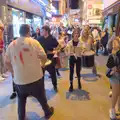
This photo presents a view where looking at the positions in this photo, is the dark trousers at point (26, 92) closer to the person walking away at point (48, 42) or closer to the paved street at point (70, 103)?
the paved street at point (70, 103)

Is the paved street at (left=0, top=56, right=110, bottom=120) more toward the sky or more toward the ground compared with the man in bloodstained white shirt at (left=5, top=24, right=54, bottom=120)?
more toward the ground

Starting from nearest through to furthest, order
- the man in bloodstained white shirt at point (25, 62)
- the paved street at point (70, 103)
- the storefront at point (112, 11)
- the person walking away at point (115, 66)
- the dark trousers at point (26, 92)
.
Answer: the man in bloodstained white shirt at point (25, 62) → the dark trousers at point (26, 92) → the person walking away at point (115, 66) → the paved street at point (70, 103) → the storefront at point (112, 11)

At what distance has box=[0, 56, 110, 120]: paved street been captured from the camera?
4.80 metres

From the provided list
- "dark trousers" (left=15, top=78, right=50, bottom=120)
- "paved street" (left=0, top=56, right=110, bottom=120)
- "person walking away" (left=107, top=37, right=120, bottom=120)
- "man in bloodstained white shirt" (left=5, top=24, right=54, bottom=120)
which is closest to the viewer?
"man in bloodstained white shirt" (left=5, top=24, right=54, bottom=120)

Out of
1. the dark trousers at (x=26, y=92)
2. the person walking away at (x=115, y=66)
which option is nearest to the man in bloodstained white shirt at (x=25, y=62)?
the dark trousers at (x=26, y=92)

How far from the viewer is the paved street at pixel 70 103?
189 inches

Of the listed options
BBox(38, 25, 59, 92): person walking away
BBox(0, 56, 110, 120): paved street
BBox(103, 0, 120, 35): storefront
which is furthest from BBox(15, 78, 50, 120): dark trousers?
BBox(103, 0, 120, 35): storefront

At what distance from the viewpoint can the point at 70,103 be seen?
5484 mm

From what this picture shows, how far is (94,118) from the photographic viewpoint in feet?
15.3

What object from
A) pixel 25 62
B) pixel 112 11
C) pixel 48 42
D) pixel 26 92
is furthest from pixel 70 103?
pixel 112 11

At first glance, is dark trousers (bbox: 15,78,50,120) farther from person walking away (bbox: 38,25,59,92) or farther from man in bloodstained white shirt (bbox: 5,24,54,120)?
person walking away (bbox: 38,25,59,92)

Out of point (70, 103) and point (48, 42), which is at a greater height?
point (48, 42)

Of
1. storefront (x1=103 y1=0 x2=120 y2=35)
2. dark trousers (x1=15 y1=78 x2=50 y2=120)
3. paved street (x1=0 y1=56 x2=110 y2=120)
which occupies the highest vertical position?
storefront (x1=103 y1=0 x2=120 y2=35)

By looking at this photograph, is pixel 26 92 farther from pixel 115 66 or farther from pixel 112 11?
pixel 112 11
